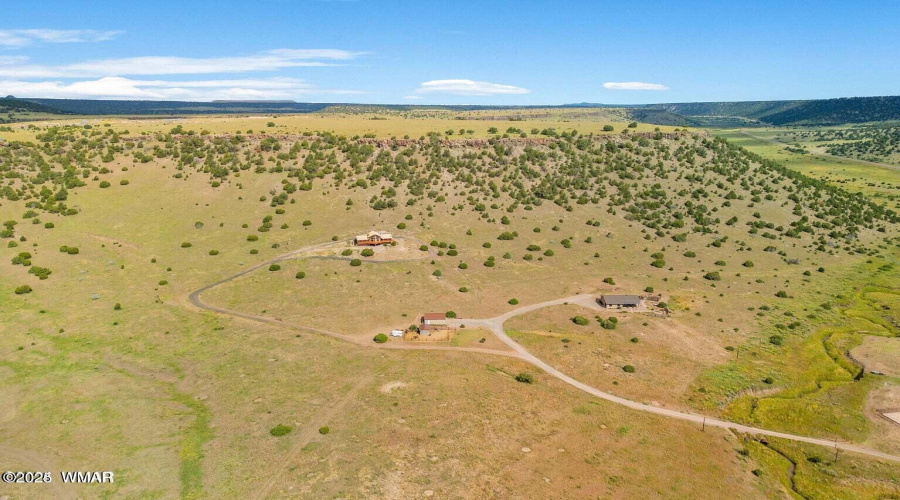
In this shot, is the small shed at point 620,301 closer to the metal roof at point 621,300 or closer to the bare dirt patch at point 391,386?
the metal roof at point 621,300

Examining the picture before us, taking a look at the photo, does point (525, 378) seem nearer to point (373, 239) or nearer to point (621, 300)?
point (621, 300)

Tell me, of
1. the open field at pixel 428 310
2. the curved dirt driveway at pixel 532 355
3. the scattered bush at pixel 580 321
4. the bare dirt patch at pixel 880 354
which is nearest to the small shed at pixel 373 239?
the open field at pixel 428 310

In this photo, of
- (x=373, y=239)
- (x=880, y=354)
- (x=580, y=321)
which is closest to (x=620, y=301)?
(x=580, y=321)

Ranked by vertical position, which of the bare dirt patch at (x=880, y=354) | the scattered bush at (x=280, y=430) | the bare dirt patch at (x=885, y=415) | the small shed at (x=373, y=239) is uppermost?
the small shed at (x=373, y=239)

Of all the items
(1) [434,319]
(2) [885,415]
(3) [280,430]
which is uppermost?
(1) [434,319]

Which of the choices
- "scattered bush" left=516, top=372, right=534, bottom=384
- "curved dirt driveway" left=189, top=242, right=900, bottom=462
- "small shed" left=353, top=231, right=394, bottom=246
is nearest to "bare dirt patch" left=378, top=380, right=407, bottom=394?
"curved dirt driveway" left=189, top=242, right=900, bottom=462

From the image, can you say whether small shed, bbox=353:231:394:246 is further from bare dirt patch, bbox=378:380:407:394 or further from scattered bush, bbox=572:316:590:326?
bare dirt patch, bbox=378:380:407:394

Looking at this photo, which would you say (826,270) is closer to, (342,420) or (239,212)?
(342,420)
